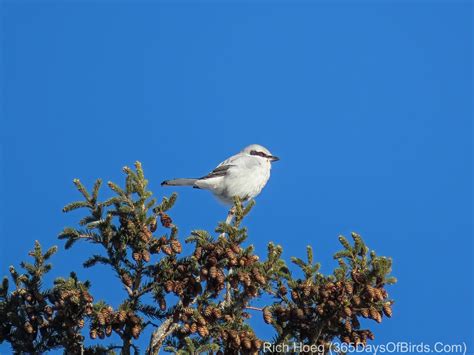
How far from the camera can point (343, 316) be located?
A: 5.47m

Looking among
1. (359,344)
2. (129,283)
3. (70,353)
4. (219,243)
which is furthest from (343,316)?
(70,353)

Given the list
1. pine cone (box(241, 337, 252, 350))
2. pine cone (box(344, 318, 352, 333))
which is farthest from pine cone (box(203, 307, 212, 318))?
pine cone (box(344, 318, 352, 333))

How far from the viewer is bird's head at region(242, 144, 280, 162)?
1111 centimetres

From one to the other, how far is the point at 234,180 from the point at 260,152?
0.95m

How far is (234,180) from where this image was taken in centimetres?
1044

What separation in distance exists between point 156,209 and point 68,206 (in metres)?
0.74

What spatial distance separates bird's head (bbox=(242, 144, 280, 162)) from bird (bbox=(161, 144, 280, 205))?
0.17m

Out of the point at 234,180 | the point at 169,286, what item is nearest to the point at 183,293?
the point at 169,286

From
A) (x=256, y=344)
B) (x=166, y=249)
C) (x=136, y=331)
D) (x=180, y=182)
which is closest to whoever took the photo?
(x=256, y=344)

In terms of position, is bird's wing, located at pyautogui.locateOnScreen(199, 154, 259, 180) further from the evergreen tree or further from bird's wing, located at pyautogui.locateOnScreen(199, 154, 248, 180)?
the evergreen tree

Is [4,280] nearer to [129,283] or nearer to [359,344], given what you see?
[129,283]

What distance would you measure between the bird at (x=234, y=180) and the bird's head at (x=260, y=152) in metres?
0.17

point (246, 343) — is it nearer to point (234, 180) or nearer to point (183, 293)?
point (183, 293)

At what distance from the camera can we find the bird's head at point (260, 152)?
11.1 m
